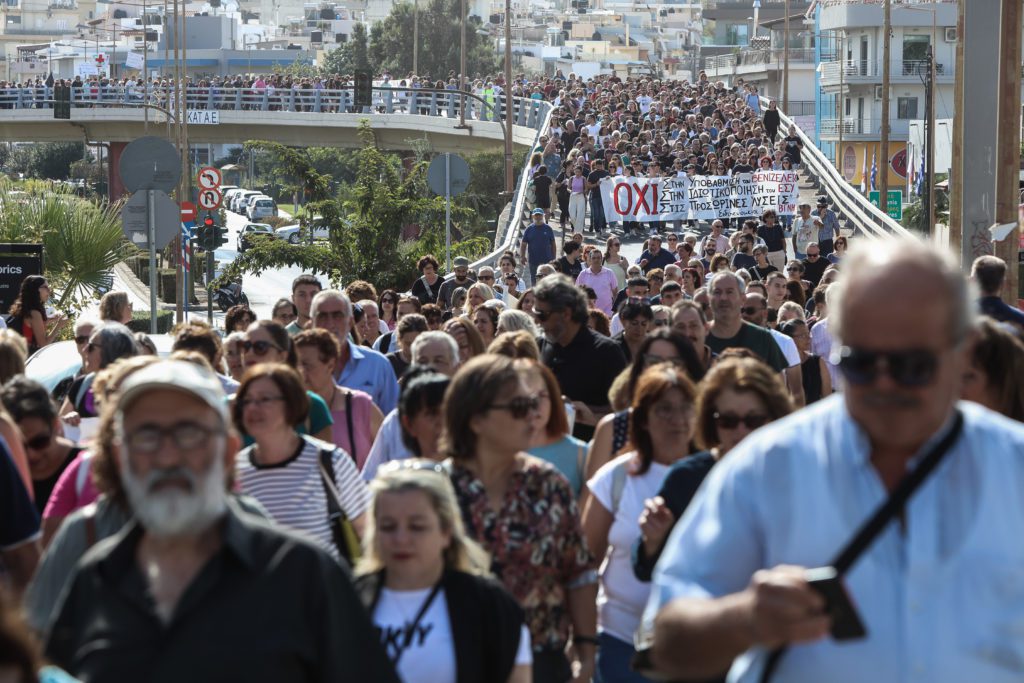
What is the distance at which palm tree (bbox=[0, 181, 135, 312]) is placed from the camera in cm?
2759

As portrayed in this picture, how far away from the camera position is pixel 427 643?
4.41 metres

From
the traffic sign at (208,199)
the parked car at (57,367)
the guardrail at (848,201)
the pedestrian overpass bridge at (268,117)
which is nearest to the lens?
the parked car at (57,367)

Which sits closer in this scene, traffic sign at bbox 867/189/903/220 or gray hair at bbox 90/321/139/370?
gray hair at bbox 90/321/139/370

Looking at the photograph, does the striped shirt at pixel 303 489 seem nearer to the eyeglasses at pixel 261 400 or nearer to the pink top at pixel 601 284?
the eyeglasses at pixel 261 400

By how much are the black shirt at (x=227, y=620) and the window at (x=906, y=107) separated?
91251mm

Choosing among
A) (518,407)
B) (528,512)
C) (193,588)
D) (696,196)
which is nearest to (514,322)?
(518,407)

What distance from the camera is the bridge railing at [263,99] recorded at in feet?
217

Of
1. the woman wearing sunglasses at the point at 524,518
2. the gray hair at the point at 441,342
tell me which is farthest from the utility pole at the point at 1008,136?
the woman wearing sunglasses at the point at 524,518

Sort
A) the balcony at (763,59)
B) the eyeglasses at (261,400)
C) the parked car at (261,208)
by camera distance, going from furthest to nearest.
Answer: the balcony at (763,59), the parked car at (261,208), the eyeglasses at (261,400)

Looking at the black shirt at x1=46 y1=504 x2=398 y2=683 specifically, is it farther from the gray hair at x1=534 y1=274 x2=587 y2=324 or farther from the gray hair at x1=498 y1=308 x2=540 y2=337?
the gray hair at x1=498 y1=308 x2=540 y2=337

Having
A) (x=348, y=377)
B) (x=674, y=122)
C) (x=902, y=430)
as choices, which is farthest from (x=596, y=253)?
(x=674, y=122)

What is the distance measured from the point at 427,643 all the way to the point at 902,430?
1.90 meters

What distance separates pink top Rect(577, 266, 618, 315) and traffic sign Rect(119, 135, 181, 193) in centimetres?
456

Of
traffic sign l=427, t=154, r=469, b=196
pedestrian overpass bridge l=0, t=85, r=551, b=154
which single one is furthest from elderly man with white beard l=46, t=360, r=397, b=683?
pedestrian overpass bridge l=0, t=85, r=551, b=154
